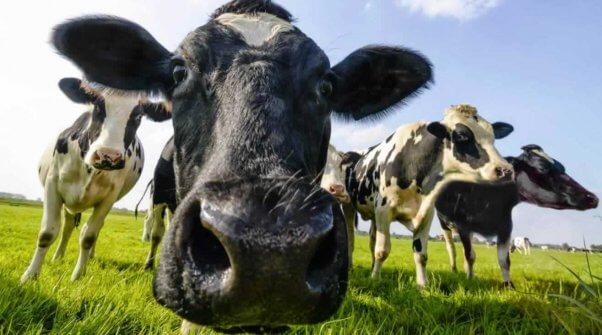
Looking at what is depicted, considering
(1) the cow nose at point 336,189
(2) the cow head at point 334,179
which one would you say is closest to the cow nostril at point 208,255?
(2) the cow head at point 334,179

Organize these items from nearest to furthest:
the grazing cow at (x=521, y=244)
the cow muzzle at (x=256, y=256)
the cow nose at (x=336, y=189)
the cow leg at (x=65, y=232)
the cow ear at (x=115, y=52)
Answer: the cow muzzle at (x=256, y=256), the cow ear at (x=115, y=52), the cow nose at (x=336, y=189), the cow leg at (x=65, y=232), the grazing cow at (x=521, y=244)

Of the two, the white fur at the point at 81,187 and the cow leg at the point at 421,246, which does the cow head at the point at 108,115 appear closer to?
the white fur at the point at 81,187

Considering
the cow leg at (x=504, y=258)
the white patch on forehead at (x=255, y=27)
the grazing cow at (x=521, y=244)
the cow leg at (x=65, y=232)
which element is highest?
the white patch on forehead at (x=255, y=27)

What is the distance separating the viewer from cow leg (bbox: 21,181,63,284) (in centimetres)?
485

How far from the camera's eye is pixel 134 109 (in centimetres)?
545

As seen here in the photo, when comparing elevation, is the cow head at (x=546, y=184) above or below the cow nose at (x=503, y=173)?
below

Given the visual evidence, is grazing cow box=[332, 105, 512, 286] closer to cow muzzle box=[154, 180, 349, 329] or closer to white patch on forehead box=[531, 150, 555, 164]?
white patch on forehead box=[531, 150, 555, 164]

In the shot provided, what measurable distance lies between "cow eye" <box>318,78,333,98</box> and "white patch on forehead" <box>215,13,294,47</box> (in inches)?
17.7

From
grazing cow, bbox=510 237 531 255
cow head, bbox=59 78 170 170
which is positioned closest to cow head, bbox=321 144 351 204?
cow head, bbox=59 78 170 170

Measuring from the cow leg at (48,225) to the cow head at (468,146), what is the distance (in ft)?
A: 18.0

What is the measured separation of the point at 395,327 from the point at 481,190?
5.82m

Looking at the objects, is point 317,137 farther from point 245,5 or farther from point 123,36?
point 123,36

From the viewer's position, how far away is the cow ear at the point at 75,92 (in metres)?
5.19

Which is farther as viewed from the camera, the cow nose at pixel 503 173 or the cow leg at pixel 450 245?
the cow leg at pixel 450 245
